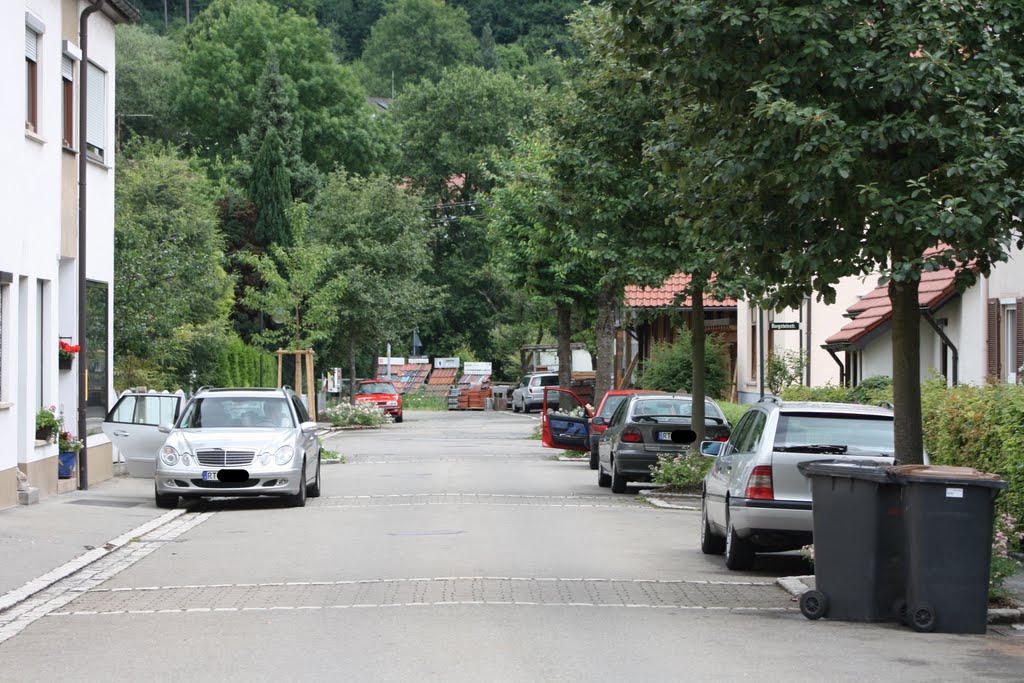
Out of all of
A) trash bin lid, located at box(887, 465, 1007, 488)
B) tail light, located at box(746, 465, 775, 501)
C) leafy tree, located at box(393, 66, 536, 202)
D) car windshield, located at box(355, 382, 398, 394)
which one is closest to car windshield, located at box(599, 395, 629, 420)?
tail light, located at box(746, 465, 775, 501)

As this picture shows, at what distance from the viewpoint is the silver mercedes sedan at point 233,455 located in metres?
19.5

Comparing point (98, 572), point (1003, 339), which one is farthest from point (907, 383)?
point (1003, 339)

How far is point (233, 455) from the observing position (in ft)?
63.9

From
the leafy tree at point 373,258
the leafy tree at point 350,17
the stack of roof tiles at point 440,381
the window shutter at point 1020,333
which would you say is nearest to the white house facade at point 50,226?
the window shutter at point 1020,333

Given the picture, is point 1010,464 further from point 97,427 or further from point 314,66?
point 314,66

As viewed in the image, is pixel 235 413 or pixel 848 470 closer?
pixel 848 470

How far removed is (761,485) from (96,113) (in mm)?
15171

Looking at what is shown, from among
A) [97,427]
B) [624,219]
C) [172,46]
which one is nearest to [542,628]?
[624,219]

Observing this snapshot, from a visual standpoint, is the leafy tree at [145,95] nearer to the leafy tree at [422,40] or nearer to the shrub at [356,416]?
the leafy tree at [422,40]

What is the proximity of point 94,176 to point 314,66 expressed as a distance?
5456 cm

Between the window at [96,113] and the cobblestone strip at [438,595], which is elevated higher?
the window at [96,113]

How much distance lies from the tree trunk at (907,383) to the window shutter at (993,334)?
10285mm

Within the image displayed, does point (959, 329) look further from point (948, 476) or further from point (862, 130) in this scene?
point (948, 476)

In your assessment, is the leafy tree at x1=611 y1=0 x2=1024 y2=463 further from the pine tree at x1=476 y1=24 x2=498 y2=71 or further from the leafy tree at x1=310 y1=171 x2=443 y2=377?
the pine tree at x1=476 y1=24 x2=498 y2=71
